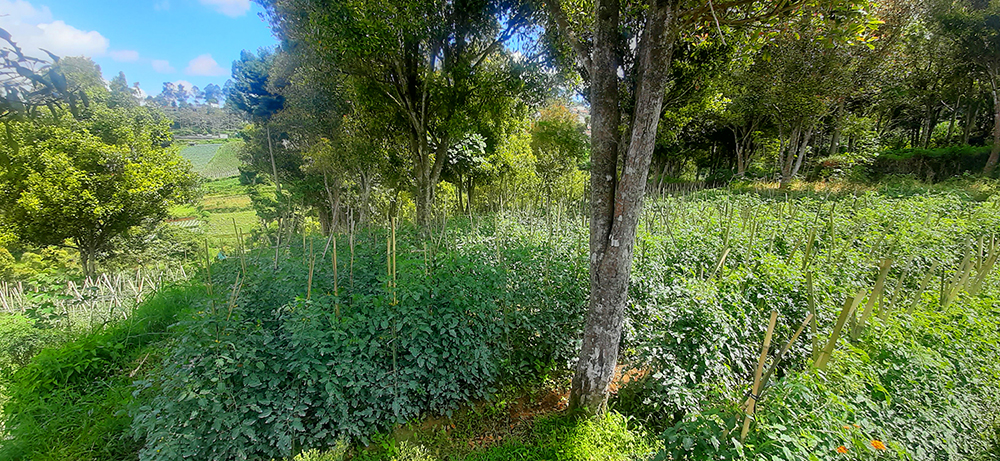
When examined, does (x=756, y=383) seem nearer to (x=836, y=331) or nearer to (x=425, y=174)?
(x=836, y=331)

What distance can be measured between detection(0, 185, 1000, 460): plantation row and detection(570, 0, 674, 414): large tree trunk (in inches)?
14.1

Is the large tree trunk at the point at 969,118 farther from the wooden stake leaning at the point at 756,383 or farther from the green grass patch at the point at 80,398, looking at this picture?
the green grass patch at the point at 80,398

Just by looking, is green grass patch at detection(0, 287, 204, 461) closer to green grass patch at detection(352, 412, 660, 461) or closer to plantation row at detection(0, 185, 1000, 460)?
plantation row at detection(0, 185, 1000, 460)

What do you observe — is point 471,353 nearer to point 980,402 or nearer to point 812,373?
point 812,373

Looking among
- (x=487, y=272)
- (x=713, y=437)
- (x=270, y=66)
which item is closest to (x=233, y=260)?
(x=487, y=272)

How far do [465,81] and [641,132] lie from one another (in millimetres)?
5190

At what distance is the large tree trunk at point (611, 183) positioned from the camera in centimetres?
252

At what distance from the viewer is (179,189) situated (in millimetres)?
14156

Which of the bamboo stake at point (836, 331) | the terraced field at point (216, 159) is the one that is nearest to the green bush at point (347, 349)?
the bamboo stake at point (836, 331)

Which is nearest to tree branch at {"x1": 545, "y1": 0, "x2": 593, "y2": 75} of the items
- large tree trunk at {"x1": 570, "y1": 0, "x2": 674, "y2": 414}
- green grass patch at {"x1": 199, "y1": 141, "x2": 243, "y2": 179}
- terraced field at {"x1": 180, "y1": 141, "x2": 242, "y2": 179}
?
large tree trunk at {"x1": 570, "y1": 0, "x2": 674, "y2": 414}

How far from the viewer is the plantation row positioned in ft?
6.93

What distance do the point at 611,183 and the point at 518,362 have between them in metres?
2.01

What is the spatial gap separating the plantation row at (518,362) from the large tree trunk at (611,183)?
1.17 feet

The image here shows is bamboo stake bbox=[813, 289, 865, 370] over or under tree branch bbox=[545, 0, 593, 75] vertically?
under
